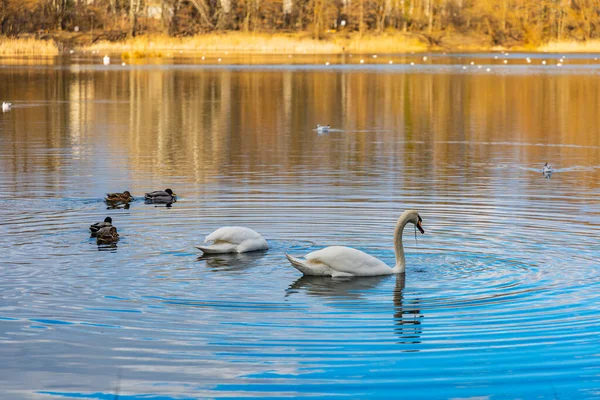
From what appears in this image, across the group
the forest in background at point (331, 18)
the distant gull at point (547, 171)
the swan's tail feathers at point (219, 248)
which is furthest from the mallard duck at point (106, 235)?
the forest in background at point (331, 18)

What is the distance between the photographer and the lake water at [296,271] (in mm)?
8969

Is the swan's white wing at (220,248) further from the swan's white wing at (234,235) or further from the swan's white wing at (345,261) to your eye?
the swan's white wing at (345,261)

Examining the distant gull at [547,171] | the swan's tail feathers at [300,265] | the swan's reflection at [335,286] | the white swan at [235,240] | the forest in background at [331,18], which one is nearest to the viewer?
the swan's reflection at [335,286]

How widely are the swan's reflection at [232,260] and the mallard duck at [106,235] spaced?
4.84ft

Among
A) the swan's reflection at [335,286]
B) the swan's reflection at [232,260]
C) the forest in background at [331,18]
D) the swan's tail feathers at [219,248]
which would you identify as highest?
the forest in background at [331,18]

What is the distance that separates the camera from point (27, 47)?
93188 millimetres

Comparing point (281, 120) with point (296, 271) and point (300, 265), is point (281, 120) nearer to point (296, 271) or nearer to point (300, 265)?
point (296, 271)

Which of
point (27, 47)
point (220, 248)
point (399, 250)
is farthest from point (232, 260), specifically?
point (27, 47)

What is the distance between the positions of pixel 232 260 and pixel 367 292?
241 centimetres

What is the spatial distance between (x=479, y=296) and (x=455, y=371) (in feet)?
9.37

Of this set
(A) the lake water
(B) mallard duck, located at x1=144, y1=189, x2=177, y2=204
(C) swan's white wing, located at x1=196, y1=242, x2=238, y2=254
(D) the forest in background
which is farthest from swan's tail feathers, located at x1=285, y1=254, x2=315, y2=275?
(D) the forest in background

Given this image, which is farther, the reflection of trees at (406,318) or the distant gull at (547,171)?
the distant gull at (547,171)

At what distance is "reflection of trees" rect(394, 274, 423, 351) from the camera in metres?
10.1

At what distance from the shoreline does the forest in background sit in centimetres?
263
